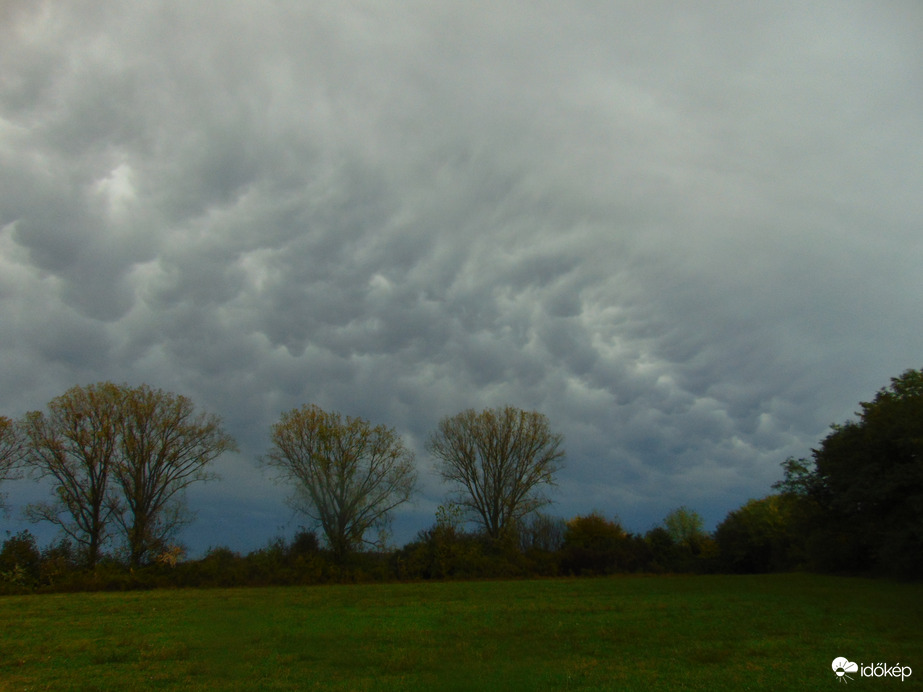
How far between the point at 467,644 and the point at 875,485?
86.3 feet

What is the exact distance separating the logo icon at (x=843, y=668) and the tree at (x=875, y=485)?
1977 cm

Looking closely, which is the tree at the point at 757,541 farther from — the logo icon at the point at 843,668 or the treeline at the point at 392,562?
the logo icon at the point at 843,668

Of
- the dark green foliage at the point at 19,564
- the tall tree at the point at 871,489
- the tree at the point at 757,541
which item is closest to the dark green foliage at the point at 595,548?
the tree at the point at 757,541

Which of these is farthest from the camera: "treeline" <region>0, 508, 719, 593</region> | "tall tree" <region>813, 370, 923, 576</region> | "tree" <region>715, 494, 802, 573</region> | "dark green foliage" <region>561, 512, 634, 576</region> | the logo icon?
"tree" <region>715, 494, 802, 573</region>

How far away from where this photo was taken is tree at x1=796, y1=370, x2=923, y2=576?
27281 millimetres

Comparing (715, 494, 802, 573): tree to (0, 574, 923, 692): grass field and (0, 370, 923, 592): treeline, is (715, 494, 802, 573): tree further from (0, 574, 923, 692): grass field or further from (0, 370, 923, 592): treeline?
(0, 574, 923, 692): grass field

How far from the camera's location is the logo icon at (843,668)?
921 centimetres

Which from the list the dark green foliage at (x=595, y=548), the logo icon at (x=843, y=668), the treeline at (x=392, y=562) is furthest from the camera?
the dark green foliage at (x=595, y=548)

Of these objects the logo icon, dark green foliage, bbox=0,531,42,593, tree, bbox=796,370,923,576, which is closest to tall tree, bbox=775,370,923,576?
tree, bbox=796,370,923,576

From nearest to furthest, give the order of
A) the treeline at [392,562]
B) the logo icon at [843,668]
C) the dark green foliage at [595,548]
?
the logo icon at [843,668] → the treeline at [392,562] → the dark green foliage at [595,548]

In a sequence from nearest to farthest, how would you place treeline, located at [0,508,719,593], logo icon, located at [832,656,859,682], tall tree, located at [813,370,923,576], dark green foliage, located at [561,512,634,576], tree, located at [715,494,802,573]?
logo icon, located at [832,656,859,682] < tall tree, located at [813,370,923,576] < treeline, located at [0,508,719,593] < dark green foliage, located at [561,512,634,576] < tree, located at [715,494,802,573]

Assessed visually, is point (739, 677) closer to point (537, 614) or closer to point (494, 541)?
point (537, 614)

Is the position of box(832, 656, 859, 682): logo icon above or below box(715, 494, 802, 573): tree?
above

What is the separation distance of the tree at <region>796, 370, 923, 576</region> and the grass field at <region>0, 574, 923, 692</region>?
354 inches
